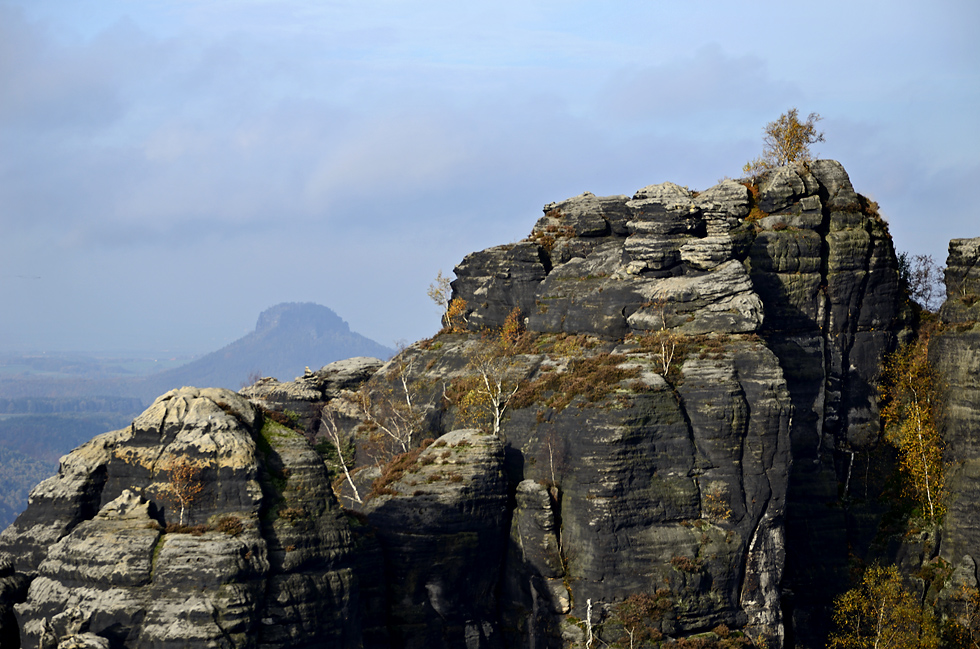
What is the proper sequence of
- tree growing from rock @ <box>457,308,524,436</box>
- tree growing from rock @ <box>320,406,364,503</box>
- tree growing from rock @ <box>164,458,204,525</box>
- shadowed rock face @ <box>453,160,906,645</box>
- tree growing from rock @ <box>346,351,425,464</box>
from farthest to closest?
tree growing from rock @ <box>320,406,364,503</box> → tree growing from rock @ <box>346,351,425,464</box> → tree growing from rock @ <box>457,308,524,436</box> → shadowed rock face @ <box>453,160,906,645</box> → tree growing from rock @ <box>164,458,204,525</box>

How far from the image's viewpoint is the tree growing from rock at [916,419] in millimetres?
75125

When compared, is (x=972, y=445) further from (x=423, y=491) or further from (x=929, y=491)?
(x=423, y=491)

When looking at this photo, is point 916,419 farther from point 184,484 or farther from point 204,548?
point 184,484

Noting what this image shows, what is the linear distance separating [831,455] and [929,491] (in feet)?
23.7

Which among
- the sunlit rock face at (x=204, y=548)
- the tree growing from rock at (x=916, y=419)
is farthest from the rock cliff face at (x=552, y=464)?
the tree growing from rock at (x=916, y=419)

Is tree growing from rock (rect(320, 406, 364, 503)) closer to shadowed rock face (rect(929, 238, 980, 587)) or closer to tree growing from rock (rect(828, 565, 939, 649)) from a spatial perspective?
tree growing from rock (rect(828, 565, 939, 649))

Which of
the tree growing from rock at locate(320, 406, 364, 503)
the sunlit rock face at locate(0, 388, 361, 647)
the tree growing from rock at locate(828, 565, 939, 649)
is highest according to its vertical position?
the tree growing from rock at locate(320, 406, 364, 503)

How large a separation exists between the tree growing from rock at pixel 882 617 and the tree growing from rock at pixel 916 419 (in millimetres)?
6828

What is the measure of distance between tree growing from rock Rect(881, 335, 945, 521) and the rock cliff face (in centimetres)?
164

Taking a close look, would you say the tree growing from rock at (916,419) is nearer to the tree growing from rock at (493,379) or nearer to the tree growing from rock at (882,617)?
the tree growing from rock at (882,617)

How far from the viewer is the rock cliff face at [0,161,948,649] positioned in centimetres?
4691

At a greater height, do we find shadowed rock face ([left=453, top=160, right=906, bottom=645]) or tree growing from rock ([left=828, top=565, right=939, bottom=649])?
shadowed rock face ([left=453, top=160, right=906, bottom=645])

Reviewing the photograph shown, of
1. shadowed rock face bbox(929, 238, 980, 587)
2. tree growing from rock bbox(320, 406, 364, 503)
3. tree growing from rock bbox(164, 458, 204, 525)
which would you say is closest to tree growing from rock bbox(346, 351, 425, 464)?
tree growing from rock bbox(320, 406, 364, 503)

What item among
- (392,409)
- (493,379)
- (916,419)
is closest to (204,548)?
(493,379)
